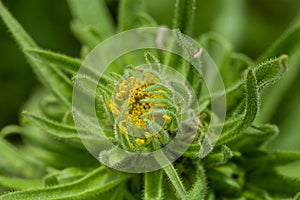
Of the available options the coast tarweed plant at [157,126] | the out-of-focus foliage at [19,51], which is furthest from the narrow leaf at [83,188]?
the out-of-focus foliage at [19,51]

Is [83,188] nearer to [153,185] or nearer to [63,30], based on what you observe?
[153,185]

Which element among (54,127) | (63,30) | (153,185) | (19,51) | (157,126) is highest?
(63,30)

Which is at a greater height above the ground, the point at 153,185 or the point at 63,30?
the point at 63,30

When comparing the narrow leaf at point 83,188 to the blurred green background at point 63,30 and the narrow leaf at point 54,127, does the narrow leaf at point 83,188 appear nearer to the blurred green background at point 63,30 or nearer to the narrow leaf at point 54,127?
the narrow leaf at point 54,127

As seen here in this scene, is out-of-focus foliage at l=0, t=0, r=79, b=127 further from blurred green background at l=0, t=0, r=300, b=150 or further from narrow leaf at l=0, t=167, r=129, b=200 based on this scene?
narrow leaf at l=0, t=167, r=129, b=200

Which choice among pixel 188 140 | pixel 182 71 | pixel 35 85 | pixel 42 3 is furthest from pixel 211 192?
pixel 42 3

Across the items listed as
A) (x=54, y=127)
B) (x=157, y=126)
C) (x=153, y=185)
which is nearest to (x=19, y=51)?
(x=54, y=127)
